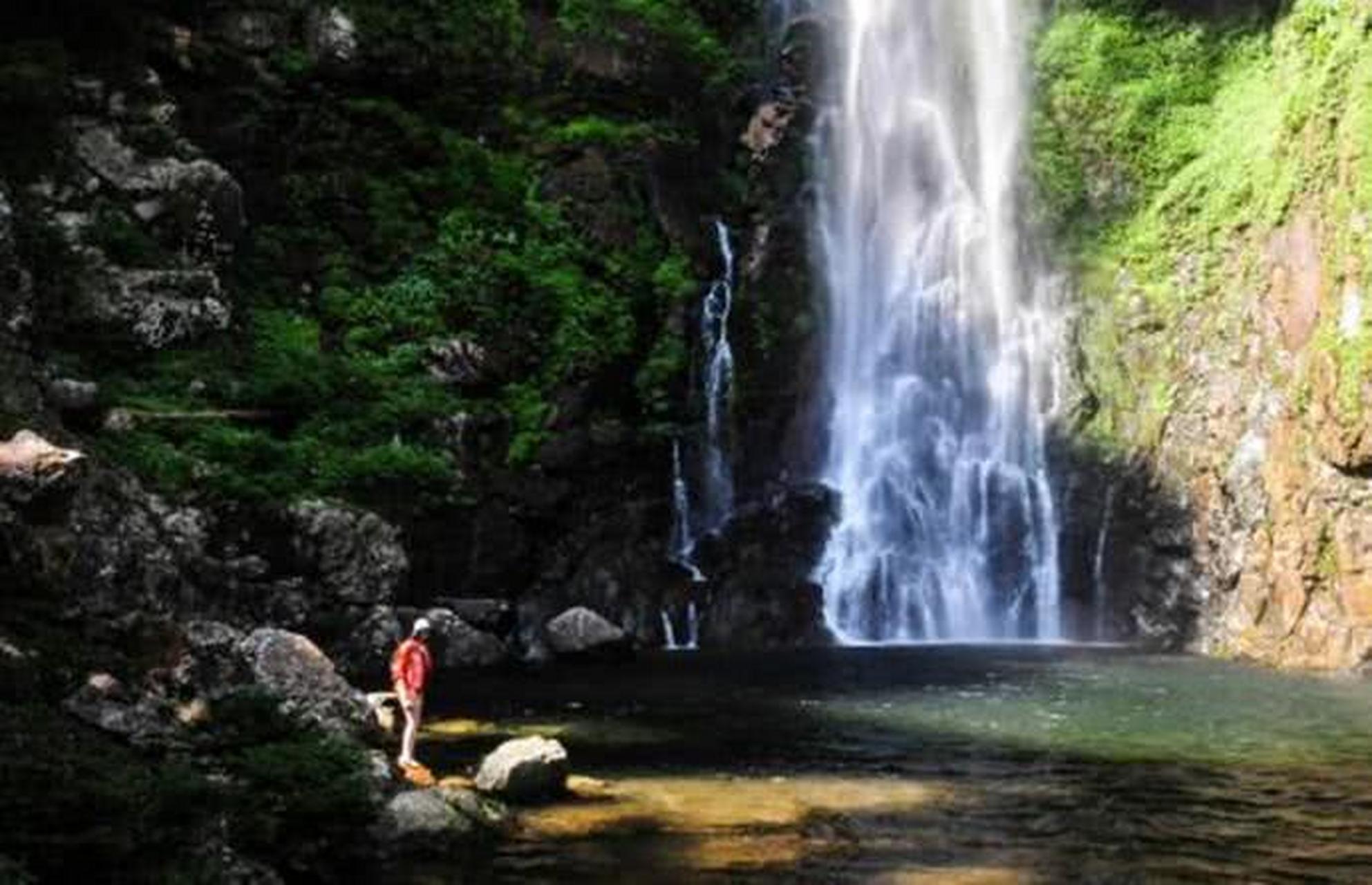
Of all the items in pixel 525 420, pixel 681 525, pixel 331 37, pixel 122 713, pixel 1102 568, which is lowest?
pixel 122 713

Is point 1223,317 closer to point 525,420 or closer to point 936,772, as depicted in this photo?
point 525,420

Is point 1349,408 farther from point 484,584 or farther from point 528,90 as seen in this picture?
point 528,90

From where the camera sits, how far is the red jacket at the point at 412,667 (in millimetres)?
15867

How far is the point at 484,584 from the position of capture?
2930 centimetres

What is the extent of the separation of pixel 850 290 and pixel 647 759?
22.7 meters

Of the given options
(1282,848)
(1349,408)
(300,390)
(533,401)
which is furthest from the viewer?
(533,401)

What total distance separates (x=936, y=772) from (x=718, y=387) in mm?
19433

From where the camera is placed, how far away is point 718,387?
34.8 m

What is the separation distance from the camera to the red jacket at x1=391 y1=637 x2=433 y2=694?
15867 millimetres

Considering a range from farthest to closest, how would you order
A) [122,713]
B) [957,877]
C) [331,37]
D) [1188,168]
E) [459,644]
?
[1188,168]
[331,37]
[459,644]
[122,713]
[957,877]

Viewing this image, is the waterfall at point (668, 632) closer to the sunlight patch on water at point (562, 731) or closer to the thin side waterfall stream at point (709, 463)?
the thin side waterfall stream at point (709, 463)

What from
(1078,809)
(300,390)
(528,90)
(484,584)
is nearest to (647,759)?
(1078,809)

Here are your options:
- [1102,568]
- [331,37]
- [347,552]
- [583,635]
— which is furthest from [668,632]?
[331,37]

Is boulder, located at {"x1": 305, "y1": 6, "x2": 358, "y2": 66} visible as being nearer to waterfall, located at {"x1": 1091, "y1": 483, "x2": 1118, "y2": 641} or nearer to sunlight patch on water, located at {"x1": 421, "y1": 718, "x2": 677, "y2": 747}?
waterfall, located at {"x1": 1091, "y1": 483, "x2": 1118, "y2": 641}
